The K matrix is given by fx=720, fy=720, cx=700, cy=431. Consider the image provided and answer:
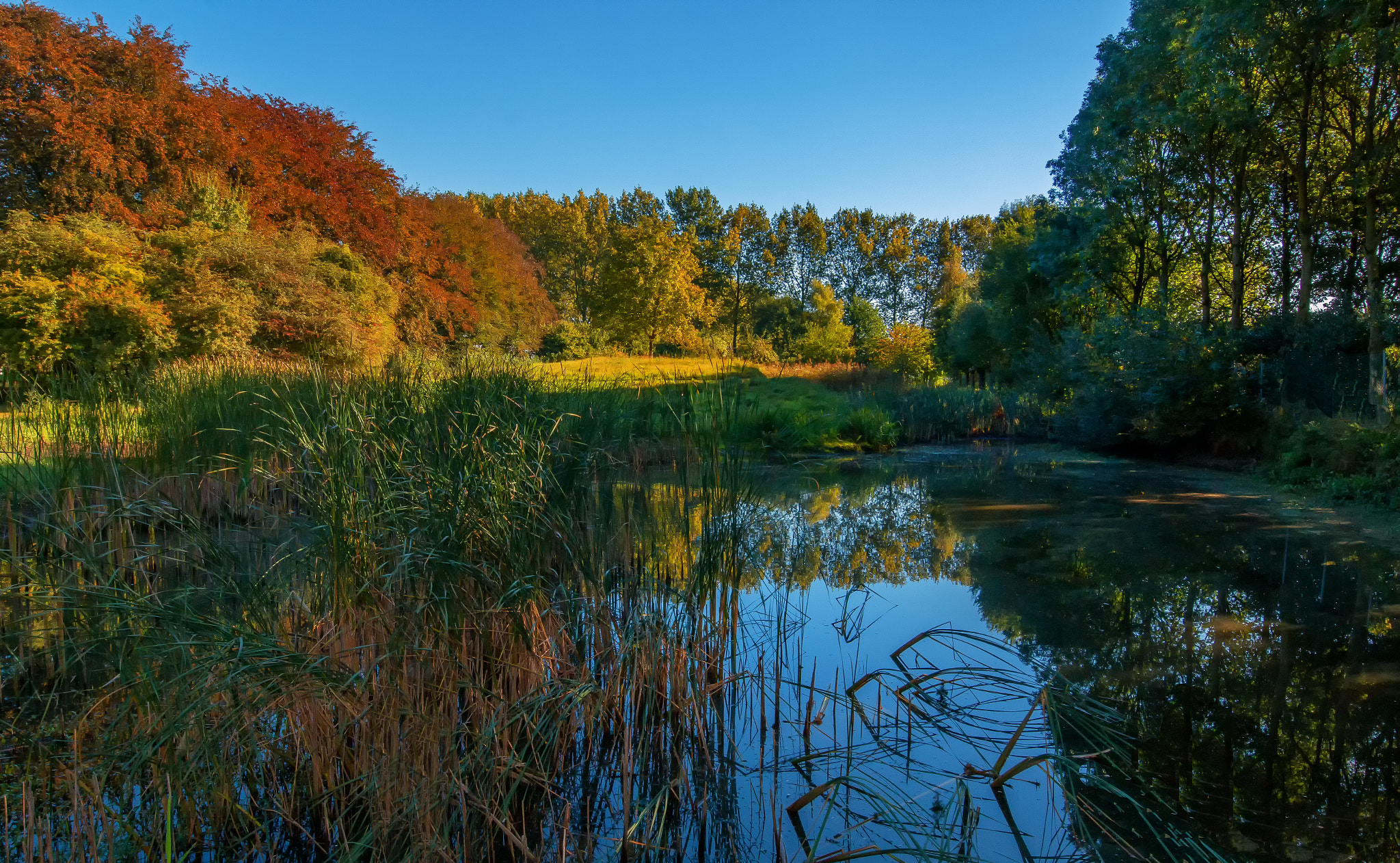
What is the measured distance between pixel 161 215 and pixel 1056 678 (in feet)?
63.8

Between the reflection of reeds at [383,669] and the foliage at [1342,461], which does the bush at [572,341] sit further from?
the reflection of reeds at [383,669]

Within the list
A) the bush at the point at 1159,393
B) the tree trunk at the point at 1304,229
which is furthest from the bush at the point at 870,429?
the tree trunk at the point at 1304,229

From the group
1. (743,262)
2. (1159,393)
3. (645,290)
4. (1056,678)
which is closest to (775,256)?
(743,262)

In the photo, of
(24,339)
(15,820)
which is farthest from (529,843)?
(24,339)

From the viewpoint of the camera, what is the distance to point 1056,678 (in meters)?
2.89

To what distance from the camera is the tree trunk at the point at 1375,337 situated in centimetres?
742

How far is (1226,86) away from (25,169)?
76.4ft

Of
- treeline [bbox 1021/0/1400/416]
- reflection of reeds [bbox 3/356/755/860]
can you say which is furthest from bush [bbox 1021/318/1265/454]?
reflection of reeds [bbox 3/356/755/860]

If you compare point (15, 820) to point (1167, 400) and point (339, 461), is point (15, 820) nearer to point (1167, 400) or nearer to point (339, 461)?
point (339, 461)

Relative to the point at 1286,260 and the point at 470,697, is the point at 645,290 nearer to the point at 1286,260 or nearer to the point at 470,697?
the point at 1286,260

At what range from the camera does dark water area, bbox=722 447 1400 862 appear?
1974 millimetres

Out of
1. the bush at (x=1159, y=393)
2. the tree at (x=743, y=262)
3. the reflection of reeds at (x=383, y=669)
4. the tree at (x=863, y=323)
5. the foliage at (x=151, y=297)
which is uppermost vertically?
the tree at (x=743, y=262)

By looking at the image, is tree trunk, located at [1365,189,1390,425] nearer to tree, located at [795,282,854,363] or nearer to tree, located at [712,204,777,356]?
tree, located at [795,282,854,363]

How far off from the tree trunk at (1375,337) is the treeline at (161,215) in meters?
14.6
